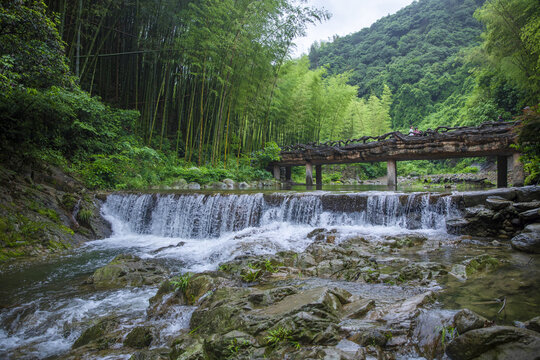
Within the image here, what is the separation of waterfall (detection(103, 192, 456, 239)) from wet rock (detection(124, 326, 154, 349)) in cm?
543

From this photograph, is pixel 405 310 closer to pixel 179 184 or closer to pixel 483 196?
pixel 483 196

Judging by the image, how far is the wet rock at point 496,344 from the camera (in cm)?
171

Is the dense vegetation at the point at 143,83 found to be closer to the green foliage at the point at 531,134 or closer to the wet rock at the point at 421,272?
the wet rock at the point at 421,272

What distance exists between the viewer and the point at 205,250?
6.57m

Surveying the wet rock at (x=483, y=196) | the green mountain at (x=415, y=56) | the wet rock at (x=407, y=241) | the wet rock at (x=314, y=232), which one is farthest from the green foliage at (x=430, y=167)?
the wet rock at (x=314, y=232)

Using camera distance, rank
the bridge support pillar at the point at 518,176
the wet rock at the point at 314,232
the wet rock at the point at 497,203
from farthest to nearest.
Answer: the bridge support pillar at the point at 518,176 < the wet rock at the point at 314,232 < the wet rock at the point at 497,203

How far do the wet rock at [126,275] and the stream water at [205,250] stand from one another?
22 centimetres

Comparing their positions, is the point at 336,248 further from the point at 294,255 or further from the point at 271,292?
the point at 271,292

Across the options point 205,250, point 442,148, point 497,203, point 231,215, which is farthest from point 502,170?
point 205,250

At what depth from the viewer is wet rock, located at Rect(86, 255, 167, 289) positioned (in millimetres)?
4516

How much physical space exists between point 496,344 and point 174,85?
17.0m

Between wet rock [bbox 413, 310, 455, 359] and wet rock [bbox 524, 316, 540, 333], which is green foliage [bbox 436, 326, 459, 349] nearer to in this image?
wet rock [bbox 413, 310, 455, 359]

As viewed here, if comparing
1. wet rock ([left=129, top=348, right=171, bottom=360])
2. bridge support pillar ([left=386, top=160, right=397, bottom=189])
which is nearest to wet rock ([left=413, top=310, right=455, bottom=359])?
wet rock ([left=129, top=348, right=171, bottom=360])

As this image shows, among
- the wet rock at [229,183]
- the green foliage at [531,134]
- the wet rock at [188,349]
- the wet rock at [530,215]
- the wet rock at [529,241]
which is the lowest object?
the wet rock at [188,349]
